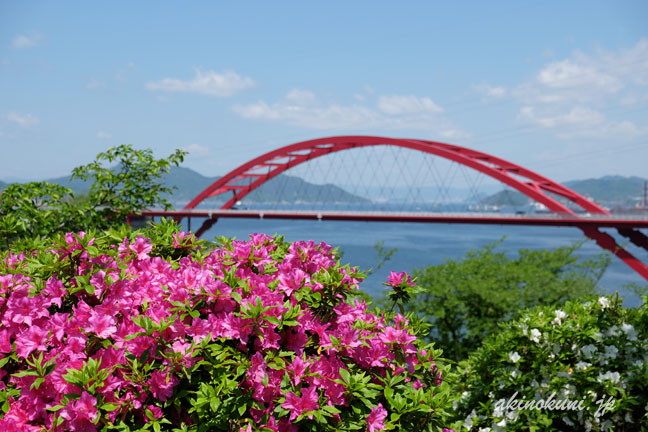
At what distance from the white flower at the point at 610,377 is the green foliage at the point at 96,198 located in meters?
5.71

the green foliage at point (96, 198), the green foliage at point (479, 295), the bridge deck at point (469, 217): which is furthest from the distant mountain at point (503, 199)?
the green foliage at point (96, 198)

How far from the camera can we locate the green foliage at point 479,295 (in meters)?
14.6

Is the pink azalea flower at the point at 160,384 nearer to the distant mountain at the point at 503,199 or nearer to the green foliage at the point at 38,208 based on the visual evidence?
the green foliage at the point at 38,208

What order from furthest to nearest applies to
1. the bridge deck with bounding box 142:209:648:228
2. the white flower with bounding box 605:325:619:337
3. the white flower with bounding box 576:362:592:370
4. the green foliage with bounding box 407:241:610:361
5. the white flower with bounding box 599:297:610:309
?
the bridge deck with bounding box 142:209:648:228
the green foliage with bounding box 407:241:610:361
the white flower with bounding box 599:297:610:309
the white flower with bounding box 605:325:619:337
the white flower with bounding box 576:362:592:370

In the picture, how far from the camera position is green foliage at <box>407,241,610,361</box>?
1459 centimetres

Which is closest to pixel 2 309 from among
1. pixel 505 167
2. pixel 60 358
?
pixel 60 358

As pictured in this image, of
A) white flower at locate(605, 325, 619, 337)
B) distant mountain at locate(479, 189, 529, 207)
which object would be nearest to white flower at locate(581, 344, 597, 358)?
white flower at locate(605, 325, 619, 337)

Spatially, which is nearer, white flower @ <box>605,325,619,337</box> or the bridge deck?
white flower @ <box>605,325,619,337</box>

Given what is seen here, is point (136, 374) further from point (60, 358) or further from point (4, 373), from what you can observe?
point (4, 373)

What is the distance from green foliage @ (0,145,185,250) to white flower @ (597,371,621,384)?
5.71m

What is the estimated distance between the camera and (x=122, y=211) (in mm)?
7531

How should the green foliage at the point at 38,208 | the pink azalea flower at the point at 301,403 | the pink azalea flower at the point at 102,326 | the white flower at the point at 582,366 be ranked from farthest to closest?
the green foliage at the point at 38,208
the white flower at the point at 582,366
the pink azalea flower at the point at 102,326
the pink azalea flower at the point at 301,403

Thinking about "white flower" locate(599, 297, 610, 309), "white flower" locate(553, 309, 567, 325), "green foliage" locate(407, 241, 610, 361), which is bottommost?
"green foliage" locate(407, 241, 610, 361)

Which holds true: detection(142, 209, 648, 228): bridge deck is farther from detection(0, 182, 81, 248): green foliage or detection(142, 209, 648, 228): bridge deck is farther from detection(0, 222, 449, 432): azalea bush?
detection(0, 222, 449, 432): azalea bush
